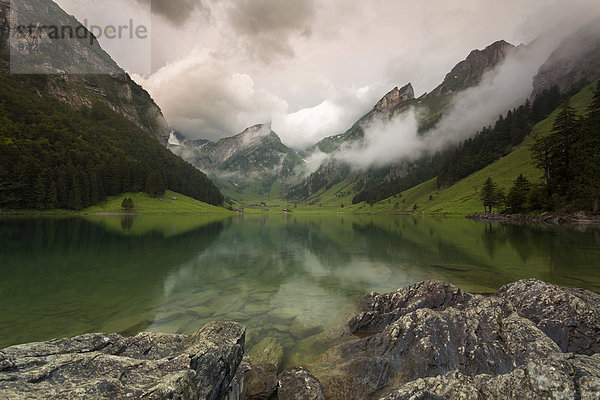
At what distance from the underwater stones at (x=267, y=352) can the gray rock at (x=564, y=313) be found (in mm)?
14104

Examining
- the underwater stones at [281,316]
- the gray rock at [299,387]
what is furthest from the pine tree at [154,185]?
the gray rock at [299,387]

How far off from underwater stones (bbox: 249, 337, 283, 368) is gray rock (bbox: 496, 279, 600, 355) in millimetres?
14104

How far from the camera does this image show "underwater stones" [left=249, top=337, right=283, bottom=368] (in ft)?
43.2

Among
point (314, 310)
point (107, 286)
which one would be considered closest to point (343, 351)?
point (314, 310)

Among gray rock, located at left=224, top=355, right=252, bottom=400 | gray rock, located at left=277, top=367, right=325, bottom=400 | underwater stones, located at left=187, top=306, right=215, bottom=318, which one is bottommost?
underwater stones, located at left=187, top=306, right=215, bottom=318

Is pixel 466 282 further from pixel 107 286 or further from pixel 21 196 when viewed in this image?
pixel 21 196

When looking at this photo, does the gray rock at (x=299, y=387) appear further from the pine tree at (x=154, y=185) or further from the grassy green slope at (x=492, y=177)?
the pine tree at (x=154, y=185)

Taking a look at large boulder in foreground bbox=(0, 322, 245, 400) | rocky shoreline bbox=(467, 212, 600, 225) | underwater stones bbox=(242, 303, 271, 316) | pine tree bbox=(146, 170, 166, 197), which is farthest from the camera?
pine tree bbox=(146, 170, 166, 197)

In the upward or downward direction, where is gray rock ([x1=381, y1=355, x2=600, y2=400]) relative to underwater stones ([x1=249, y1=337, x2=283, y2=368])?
upward

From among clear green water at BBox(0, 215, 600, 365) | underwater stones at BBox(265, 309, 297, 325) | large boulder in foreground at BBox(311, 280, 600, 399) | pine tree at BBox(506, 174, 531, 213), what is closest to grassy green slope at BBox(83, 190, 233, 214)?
clear green water at BBox(0, 215, 600, 365)

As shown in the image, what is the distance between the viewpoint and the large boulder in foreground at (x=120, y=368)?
505 centimetres

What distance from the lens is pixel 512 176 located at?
419 ft

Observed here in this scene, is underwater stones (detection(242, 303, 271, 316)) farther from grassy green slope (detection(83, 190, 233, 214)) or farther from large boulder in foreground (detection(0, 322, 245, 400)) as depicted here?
grassy green slope (detection(83, 190, 233, 214))

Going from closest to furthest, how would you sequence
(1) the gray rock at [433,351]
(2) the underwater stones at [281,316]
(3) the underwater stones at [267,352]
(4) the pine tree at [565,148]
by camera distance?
(1) the gray rock at [433,351] → (3) the underwater stones at [267,352] → (2) the underwater stones at [281,316] → (4) the pine tree at [565,148]
